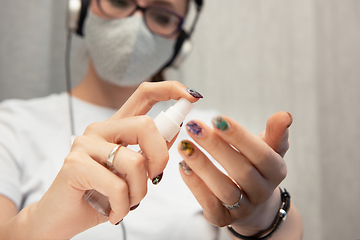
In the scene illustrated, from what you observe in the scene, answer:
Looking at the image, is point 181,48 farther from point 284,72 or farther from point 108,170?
point 108,170

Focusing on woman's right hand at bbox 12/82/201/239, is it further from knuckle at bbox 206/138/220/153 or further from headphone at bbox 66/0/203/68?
headphone at bbox 66/0/203/68

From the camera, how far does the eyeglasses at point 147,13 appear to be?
579 millimetres

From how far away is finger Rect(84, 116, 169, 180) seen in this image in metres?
0.26

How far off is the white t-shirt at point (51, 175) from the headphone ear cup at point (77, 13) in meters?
0.23

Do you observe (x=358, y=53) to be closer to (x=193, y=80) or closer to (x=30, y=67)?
(x=193, y=80)

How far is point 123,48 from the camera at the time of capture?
21.9 inches

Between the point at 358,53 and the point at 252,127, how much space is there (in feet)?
1.18

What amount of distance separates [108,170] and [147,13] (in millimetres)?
469

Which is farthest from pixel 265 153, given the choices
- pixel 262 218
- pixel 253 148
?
pixel 262 218

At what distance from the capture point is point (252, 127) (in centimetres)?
68

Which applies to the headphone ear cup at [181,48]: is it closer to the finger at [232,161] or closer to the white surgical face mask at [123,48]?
the white surgical face mask at [123,48]

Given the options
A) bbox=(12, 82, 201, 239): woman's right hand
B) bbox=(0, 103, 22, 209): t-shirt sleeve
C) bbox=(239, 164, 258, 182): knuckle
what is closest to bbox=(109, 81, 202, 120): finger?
bbox=(12, 82, 201, 239): woman's right hand

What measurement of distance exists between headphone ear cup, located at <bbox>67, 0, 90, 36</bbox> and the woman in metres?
0.03

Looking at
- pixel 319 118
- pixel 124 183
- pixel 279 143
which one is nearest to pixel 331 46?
pixel 319 118
